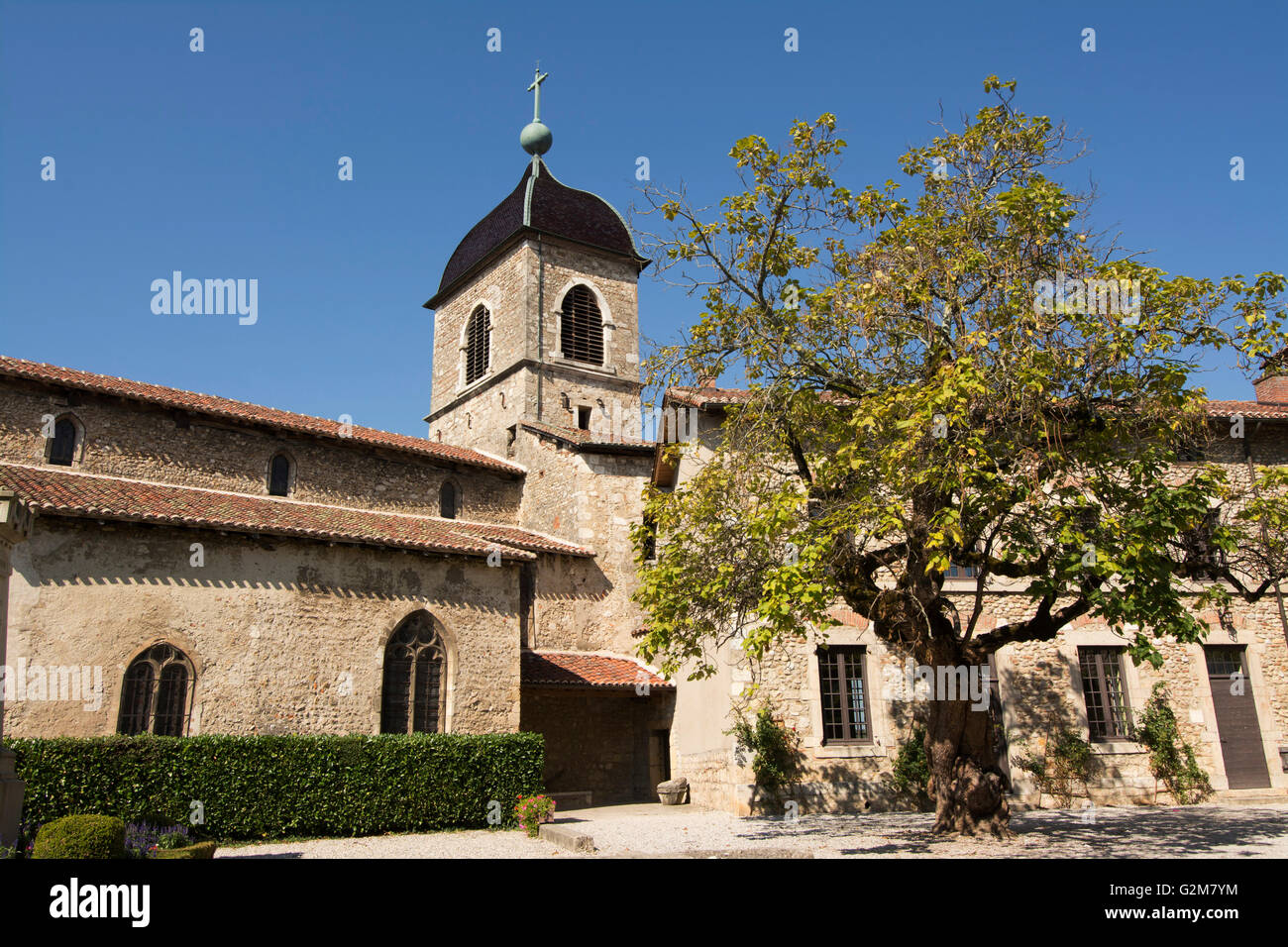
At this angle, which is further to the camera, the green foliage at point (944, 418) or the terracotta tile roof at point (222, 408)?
the terracotta tile roof at point (222, 408)

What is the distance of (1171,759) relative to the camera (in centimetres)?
1742

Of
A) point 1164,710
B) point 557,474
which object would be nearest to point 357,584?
point 557,474

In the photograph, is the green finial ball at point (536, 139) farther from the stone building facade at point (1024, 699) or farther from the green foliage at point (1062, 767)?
the green foliage at point (1062, 767)

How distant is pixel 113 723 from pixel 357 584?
167 inches

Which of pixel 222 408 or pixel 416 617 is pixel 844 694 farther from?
pixel 222 408

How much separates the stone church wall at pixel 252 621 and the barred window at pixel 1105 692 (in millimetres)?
11297

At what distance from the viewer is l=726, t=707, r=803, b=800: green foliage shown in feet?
52.0

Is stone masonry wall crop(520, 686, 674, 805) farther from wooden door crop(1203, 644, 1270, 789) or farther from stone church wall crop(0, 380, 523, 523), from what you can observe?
wooden door crop(1203, 644, 1270, 789)

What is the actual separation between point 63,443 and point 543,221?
1767 centimetres

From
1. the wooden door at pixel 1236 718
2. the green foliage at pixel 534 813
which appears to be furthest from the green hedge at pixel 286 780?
the wooden door at pixel 1236 718

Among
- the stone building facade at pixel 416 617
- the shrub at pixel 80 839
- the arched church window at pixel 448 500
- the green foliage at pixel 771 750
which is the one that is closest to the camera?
Answer: the shrub at pixel 80 839

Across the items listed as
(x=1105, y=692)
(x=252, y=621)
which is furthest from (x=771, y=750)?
(x=252, y=621)

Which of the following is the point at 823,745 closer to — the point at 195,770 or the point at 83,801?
the point at 195,770

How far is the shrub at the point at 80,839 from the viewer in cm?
791
